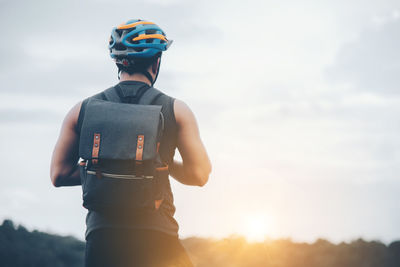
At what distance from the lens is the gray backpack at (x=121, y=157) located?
3.81 m

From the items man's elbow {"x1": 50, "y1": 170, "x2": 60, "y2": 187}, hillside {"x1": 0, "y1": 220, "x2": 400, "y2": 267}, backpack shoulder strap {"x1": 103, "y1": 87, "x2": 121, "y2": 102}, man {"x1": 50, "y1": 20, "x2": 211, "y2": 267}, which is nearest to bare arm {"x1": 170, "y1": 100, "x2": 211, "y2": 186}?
man {"x1": 50, "y1": 20, "x2": 211, "y2": 267}

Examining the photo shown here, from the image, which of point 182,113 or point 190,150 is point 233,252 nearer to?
point 190,150

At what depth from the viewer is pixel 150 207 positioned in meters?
3.81

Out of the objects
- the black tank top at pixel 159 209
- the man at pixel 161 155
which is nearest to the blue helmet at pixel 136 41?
the man at pixel 161 155

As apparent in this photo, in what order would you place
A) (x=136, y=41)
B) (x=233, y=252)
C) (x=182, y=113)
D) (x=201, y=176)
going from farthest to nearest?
(x=233, y=252) → (x=136, y=41) → (x=201, y=176) → (x=182, y=113)

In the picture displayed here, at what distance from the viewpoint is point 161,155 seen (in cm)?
407

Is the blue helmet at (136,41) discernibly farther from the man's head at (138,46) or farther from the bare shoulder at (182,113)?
the bare shoulder at (182,113)

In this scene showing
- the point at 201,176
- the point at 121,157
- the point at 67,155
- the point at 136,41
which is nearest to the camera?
the point at 121,157

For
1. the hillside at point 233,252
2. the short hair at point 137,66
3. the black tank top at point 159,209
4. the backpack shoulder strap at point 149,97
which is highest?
the short hair at point 137,66

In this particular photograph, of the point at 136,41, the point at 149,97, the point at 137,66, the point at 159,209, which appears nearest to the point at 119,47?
the point at 136,41

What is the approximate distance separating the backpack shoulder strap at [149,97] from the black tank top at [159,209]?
2 centimetres

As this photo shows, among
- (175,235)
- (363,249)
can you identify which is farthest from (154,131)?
(363,249)

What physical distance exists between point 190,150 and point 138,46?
1067 millimetres

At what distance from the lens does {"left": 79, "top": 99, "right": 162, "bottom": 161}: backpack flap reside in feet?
12.7
